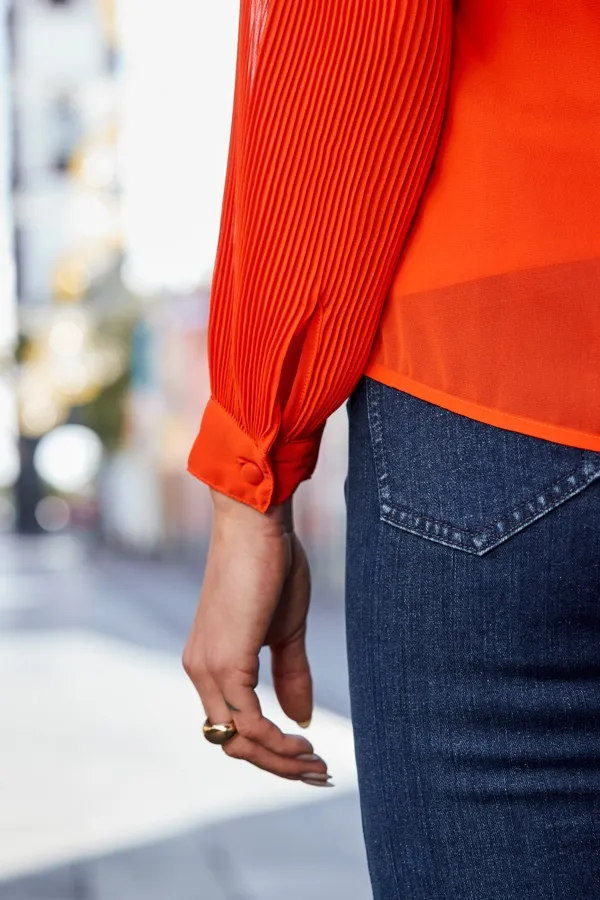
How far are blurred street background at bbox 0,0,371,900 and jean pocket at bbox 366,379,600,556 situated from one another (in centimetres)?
59

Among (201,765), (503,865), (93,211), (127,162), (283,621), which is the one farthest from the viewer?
(93,211)

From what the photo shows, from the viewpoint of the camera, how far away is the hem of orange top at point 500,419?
0.49m

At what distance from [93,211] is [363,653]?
14.7 metres

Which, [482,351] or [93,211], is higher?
[482,351]

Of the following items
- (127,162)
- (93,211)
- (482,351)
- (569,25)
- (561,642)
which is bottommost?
(93,211)

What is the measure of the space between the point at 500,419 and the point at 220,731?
22cm

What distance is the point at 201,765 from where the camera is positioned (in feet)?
10.6

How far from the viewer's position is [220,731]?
1.94ft

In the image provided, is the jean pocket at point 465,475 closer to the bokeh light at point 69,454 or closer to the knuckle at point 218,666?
the knuckle at point 218,666

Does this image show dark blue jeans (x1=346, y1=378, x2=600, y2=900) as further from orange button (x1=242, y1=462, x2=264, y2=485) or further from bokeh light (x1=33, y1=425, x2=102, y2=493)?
bokeh light (x1=33, y1=425, x2=102, y2=493)

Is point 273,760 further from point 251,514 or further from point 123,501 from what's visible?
point 123,501

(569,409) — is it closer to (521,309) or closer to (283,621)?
(521,309)

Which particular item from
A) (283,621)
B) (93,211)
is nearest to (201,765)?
(283,621)

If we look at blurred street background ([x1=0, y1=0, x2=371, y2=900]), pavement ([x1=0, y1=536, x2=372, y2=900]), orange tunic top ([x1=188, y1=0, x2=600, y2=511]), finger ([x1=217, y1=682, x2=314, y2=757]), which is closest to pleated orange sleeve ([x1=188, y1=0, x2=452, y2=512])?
orange tunic top ([x1=188, y1=0, x2=600, y2=511])
